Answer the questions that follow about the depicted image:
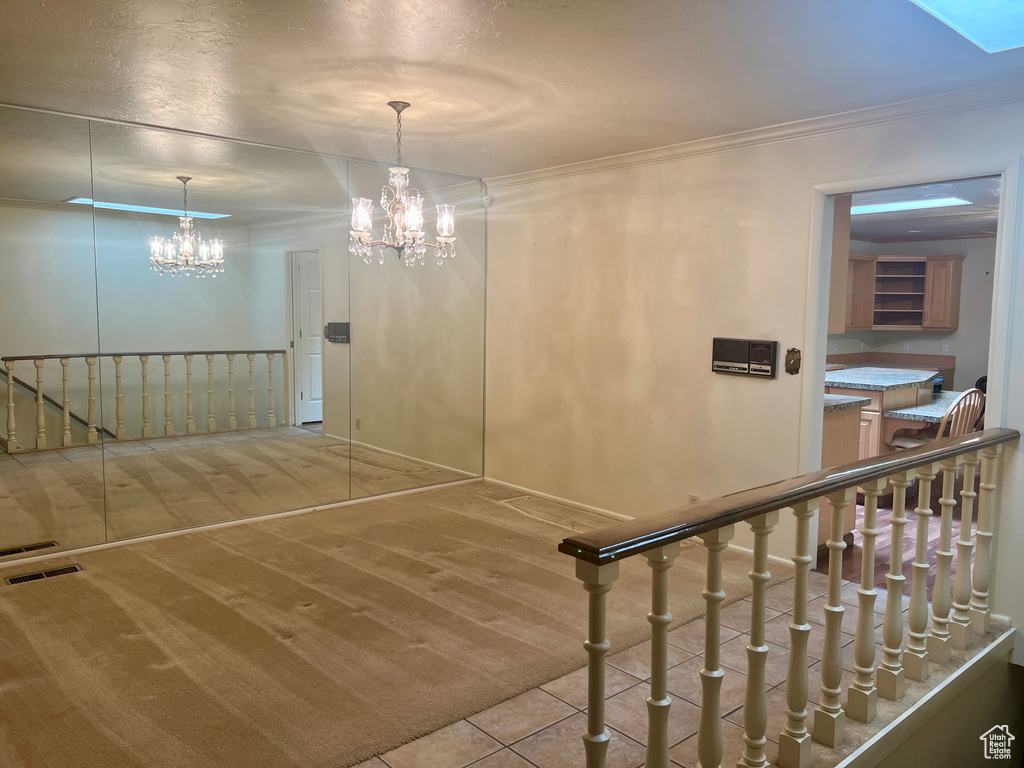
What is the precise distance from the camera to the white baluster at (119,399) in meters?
3.91

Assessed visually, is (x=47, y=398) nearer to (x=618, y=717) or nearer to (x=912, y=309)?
(x=618, y=717)

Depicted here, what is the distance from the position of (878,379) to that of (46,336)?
5.84 meters

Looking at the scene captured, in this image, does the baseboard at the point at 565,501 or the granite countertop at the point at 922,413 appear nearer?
the baseboard at the point at 565,501

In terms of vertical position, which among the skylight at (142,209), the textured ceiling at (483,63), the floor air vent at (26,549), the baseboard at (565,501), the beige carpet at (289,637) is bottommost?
the beige carpet at (289,637)

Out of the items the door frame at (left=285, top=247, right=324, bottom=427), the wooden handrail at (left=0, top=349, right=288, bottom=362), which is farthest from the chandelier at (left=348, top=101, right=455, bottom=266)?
the wooden handrail at (left=0, top=349, right=288, bottom=362)

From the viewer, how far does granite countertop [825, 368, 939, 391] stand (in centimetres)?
536

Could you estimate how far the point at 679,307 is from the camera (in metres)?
4.32

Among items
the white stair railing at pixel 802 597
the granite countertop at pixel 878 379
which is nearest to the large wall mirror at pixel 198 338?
the granite countertop at pixel 878 379

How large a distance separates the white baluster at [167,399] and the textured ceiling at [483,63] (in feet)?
4.34

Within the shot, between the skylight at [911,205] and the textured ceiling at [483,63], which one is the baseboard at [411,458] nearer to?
the textured ceiling at [483,63]

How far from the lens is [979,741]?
9.73 feet

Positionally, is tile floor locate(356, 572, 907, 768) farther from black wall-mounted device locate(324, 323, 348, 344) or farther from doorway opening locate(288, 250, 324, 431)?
black wall-mounted device locate(324, 323, 348, 344)

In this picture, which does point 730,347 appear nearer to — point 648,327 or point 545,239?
point 648,327

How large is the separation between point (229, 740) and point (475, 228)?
4.13m
